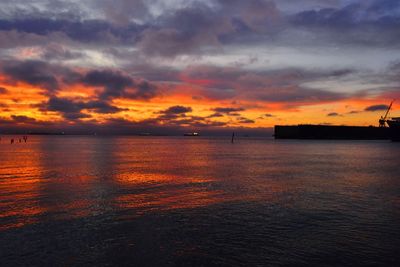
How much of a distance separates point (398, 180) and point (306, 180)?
8.31 metres

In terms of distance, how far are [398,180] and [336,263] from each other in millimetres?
26170

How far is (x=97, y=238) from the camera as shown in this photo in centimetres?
1450

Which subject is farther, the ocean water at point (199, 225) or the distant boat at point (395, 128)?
the distant boat at point (395, 128)

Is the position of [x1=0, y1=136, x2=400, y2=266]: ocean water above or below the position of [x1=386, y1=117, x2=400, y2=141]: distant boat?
below

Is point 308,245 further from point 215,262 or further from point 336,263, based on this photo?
point 215,262

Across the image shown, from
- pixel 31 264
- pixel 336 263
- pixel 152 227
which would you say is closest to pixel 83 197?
pixel 152 227

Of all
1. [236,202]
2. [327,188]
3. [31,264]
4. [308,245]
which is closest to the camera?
[31,264]

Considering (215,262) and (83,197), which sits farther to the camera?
(83,197)

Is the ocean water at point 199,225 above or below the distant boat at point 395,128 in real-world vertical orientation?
below

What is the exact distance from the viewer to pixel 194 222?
17266mm

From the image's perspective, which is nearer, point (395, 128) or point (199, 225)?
point (199, 225)

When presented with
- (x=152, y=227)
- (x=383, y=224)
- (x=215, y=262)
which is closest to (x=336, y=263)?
(x=215, y=262)

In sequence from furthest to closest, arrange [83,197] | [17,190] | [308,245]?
[17,190] → [83,197] → [308,245]

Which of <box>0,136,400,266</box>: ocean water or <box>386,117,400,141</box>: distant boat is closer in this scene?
<box>0,136,400,266</box>: ocean water
